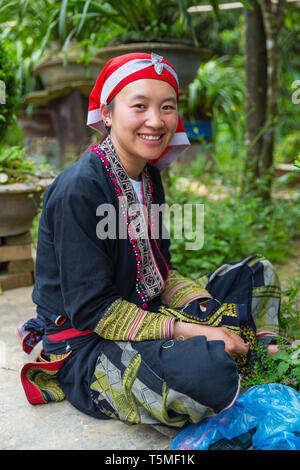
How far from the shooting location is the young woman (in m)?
1.53

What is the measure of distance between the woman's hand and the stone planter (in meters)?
2.40

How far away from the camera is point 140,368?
1589mm

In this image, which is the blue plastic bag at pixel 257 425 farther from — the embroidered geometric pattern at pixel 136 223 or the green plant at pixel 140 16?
the green plant at pixel 140 16

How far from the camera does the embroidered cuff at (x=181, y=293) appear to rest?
205 cm

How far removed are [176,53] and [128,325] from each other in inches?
97.8

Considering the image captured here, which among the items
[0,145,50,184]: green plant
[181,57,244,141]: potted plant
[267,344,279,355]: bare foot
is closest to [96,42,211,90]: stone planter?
[0,145,50,184]: green plant

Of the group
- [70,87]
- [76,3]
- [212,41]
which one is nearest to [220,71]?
[212,41]

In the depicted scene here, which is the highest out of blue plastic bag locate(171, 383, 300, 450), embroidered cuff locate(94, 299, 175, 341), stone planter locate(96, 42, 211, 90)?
stone planter locate(96, 42, 211, 90)

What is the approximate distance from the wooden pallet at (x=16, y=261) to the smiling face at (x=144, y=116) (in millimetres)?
1630

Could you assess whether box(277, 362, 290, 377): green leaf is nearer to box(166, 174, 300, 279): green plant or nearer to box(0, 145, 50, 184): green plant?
box(166, 174, 300, 279): green plant

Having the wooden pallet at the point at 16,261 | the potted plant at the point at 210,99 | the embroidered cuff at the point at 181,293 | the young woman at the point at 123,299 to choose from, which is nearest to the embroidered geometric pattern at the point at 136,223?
the young woman at the point at 123,299

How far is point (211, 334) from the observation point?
172cm

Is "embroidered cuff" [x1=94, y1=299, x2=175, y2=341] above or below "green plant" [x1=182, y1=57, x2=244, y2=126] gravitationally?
below

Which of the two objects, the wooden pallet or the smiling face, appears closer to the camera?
the smiling face
